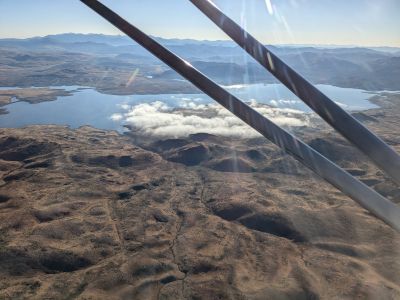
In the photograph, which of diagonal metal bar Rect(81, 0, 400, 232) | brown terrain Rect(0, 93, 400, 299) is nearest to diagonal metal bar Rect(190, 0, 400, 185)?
diagonal metal bar Rect(81, 0, 400, 232)

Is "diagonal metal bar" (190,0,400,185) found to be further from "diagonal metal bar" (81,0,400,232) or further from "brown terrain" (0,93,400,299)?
"brown terrain" (0,93,400,299)

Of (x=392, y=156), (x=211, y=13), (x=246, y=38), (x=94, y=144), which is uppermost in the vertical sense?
(x=211, y=13)

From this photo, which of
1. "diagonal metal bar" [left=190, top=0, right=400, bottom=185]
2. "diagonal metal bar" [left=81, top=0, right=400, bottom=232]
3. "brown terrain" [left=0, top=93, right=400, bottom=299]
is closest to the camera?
"diagonal metal bar" [left=190, top=0, right=400, bottom=185]

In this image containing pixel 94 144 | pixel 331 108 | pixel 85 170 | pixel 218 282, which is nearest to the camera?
pixel 331 108

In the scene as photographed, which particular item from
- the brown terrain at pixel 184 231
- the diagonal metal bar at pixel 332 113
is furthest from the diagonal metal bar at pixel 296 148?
the brown terrain at pixel 184 231

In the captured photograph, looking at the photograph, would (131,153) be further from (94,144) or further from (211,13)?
(211,13)

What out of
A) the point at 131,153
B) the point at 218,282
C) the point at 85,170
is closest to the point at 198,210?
the point at 218,282
